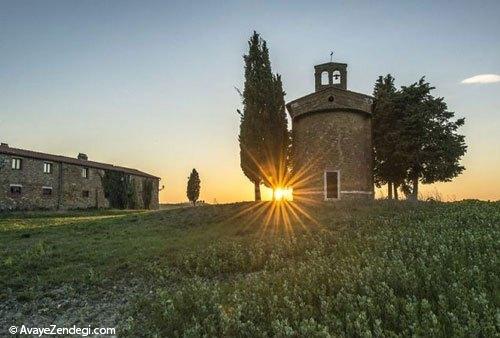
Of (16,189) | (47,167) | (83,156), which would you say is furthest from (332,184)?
(83,156)

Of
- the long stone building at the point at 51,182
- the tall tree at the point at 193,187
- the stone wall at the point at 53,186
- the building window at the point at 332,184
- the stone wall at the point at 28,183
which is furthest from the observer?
the tall tree at the point at 193,187

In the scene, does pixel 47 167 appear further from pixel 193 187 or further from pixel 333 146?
pixel 333 146

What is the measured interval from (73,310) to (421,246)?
904 cm

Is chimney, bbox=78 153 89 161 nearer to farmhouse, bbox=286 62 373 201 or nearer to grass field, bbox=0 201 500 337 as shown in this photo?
grass field, bbox=0 201 500 337

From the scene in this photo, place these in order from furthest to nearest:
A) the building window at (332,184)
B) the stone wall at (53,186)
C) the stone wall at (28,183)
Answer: the stone wall at (53,186) < the stone wall at (28,183) < the building window at (332,184)

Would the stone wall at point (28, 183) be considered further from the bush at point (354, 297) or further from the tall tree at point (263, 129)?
the bush at point (354, 297)

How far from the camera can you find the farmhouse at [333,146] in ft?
95.4

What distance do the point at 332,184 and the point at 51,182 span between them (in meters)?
40.1

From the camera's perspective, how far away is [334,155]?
29109 millimetres

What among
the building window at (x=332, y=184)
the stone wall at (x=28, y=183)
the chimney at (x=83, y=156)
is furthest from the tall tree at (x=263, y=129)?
the chimney at (x=83, y=156)

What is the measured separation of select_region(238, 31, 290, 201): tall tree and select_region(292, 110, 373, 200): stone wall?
1741 millimetres

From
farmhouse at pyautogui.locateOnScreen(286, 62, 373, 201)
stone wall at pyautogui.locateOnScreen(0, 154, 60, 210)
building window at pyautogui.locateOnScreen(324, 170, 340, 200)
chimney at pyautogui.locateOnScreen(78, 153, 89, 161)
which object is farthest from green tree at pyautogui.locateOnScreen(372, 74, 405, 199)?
chimney at pyautogui.locateOnScreen(78, 153, 89, 161)

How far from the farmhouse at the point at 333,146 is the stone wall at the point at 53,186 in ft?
118

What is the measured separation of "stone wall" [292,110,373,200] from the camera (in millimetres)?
29069
